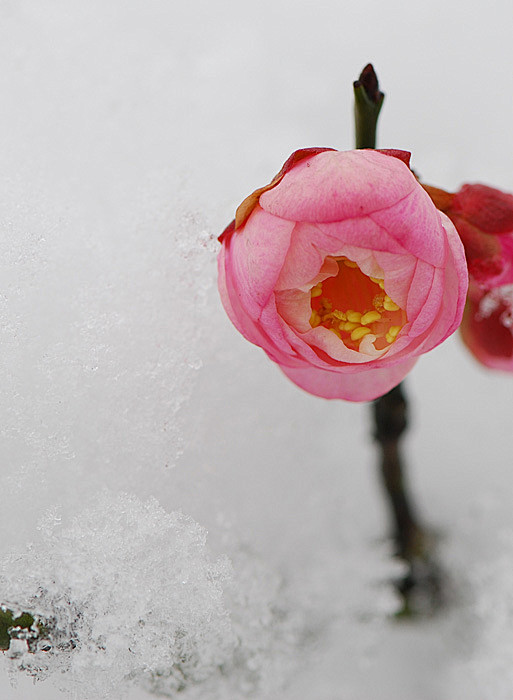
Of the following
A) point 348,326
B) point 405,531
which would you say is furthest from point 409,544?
point 348,326

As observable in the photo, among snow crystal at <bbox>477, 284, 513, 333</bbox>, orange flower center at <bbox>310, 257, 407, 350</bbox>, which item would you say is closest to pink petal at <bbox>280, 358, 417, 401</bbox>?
orange flower center at <bbox>310, 257, 407, 350</bbox>

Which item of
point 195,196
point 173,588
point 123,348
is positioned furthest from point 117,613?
point 195,196

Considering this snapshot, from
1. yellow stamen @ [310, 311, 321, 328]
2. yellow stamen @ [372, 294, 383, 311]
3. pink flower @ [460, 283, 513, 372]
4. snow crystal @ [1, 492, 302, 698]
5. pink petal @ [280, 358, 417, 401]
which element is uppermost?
yellow stamen @ [372, 294, 383, 311]

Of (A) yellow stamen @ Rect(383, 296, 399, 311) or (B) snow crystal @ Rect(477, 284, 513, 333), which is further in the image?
(B) snow crystal @ Rect(477, 284, 513, 333)

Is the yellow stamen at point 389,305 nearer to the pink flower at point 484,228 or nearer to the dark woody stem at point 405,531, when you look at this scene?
the pink flower at point 484,228

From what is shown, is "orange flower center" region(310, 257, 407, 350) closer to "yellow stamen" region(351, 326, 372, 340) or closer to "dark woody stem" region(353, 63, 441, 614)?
"yellow stamen" region(351, 326, 372, 340)

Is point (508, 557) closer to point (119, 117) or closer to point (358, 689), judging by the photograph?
point (358, 689)

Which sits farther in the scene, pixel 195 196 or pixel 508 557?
pixel 508 557
